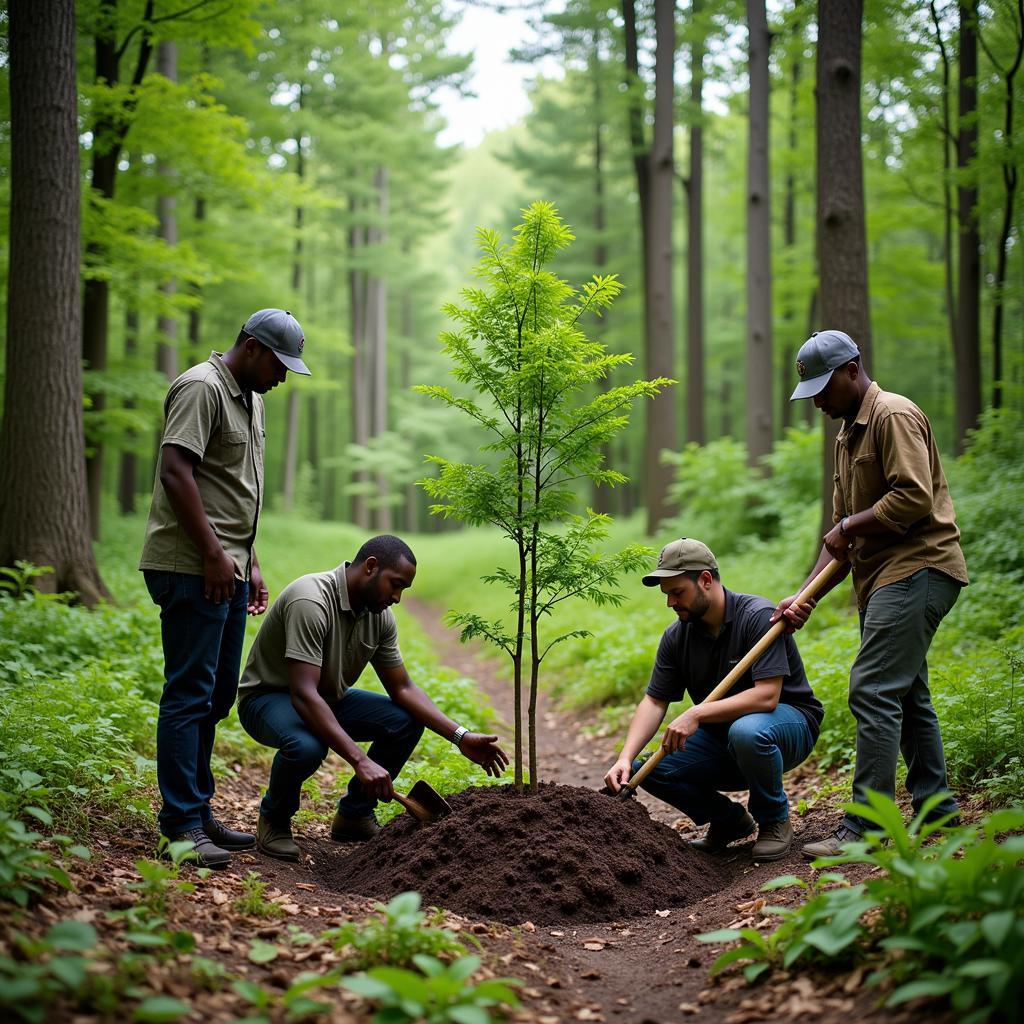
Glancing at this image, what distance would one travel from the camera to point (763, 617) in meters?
4.57

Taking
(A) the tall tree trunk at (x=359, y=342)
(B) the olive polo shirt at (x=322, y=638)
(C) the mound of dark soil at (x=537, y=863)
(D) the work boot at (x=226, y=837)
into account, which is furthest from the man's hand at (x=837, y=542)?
(A) the tall tree trunk at (x=359, y=342)

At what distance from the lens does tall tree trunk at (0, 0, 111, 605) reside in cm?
705

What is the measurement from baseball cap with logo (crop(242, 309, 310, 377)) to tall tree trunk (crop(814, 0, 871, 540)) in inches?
222

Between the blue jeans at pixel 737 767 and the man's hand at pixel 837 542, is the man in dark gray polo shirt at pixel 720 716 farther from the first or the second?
the man's hand at pixel 837 542

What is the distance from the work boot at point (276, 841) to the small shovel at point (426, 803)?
57cm

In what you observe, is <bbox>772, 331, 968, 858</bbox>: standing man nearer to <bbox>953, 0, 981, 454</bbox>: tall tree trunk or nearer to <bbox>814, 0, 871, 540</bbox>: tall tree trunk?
<bbox>814, 0, 871, 540</bbox>: tall tree trunk

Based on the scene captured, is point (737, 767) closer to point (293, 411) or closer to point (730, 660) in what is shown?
point (730, 660)

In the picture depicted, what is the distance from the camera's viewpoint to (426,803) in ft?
14.7

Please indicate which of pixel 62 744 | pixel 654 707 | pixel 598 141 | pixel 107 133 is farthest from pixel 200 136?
pixel 598 141

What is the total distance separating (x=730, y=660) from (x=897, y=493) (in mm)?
1337

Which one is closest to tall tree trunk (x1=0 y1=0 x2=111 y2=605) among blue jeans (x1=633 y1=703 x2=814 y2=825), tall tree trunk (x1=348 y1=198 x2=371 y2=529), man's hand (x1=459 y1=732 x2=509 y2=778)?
man's hand (x1=459 y1=732 x2=509 y2=778)

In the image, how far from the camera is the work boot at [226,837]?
13.7ft

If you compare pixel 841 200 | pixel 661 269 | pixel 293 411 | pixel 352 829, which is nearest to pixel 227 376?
pixel 352 829

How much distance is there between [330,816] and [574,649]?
469 cm
